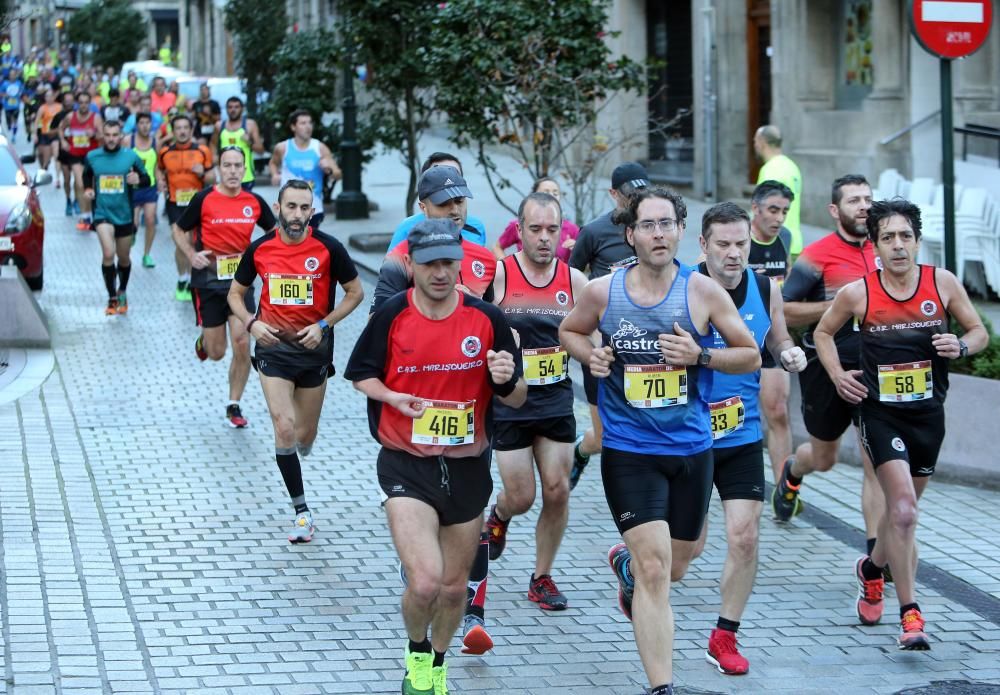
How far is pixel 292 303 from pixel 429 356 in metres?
3.00

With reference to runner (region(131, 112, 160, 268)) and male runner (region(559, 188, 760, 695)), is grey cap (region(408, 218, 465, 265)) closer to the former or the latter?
male runner (region(559, 188, 760, 695))

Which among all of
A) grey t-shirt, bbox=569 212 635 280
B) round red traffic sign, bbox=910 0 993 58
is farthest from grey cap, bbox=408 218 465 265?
round red traffic sign, bbox=910 0 993 58

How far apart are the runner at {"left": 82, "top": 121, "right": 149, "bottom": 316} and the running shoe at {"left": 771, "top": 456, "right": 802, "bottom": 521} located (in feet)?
29.4

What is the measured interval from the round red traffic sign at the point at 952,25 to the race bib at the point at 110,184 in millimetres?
9075

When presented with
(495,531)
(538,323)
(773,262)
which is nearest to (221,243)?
(773,262)

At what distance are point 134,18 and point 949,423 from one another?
53.9m

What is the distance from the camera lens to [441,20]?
1734 cm

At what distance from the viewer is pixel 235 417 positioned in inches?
456

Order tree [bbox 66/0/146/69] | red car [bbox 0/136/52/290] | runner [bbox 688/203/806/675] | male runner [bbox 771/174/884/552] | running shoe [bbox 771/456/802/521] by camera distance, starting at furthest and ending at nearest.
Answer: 1. tree [bbox 66/0/146/69]
2. red car [bbox 0/136/52/290]
3. running shoe [bbox 771/456/802/521]
4. male runner [bbox 771/174/884/552]
5. runner [bbox 688/203/806/675]

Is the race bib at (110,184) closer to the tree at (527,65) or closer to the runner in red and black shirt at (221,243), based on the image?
the tree at (527,65)

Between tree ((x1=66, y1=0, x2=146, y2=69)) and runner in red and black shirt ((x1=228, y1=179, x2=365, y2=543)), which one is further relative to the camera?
tree ((x1=66, y1=0, x2=146, y2=69))

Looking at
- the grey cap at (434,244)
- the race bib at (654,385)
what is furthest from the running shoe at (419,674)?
the grey cap at (434,244)

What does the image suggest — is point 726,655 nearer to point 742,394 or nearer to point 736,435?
point 736,435

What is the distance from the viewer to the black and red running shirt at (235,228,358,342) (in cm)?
901
